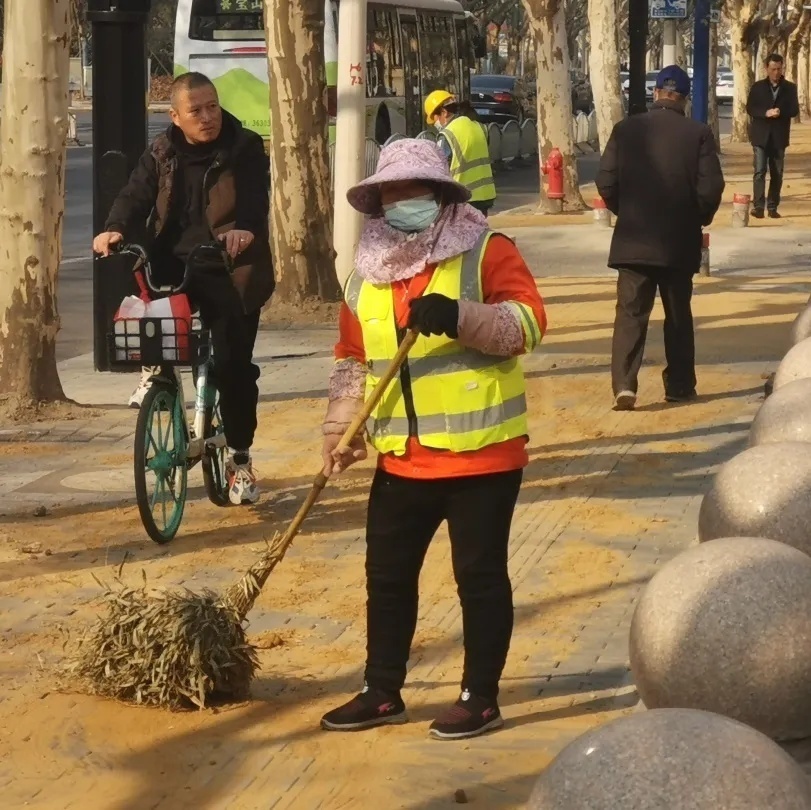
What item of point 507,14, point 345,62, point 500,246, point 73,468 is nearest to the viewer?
point 500,246

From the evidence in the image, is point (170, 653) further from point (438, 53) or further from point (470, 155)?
point (438, 53)

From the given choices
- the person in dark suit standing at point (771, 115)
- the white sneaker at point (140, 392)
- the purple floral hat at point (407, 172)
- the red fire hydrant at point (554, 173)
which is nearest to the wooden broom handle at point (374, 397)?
the purple floral hat at point (407, 172)

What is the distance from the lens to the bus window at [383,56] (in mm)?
30344

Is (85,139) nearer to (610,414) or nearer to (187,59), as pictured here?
(187,59)

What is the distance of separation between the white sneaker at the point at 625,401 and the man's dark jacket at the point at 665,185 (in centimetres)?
74

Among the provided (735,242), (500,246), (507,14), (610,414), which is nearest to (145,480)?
(500,246)

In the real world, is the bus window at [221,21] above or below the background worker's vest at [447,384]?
above

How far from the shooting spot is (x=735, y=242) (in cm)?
2198

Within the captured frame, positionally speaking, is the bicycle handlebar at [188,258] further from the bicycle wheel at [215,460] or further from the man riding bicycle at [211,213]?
the bicycle wheel at [215,460]

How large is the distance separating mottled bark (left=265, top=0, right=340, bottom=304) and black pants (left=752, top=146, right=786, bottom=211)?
9.76 meters

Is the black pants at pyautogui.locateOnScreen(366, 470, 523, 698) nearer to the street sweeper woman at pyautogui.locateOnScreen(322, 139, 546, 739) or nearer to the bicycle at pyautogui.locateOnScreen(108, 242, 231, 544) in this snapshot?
the street sweeper woman at pyautogui.locateOnScreen(322, 139, 546, 739)

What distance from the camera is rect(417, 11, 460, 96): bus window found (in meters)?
33.7

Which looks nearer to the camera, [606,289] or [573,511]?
[573,511]

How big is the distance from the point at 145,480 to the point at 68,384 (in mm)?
4767
